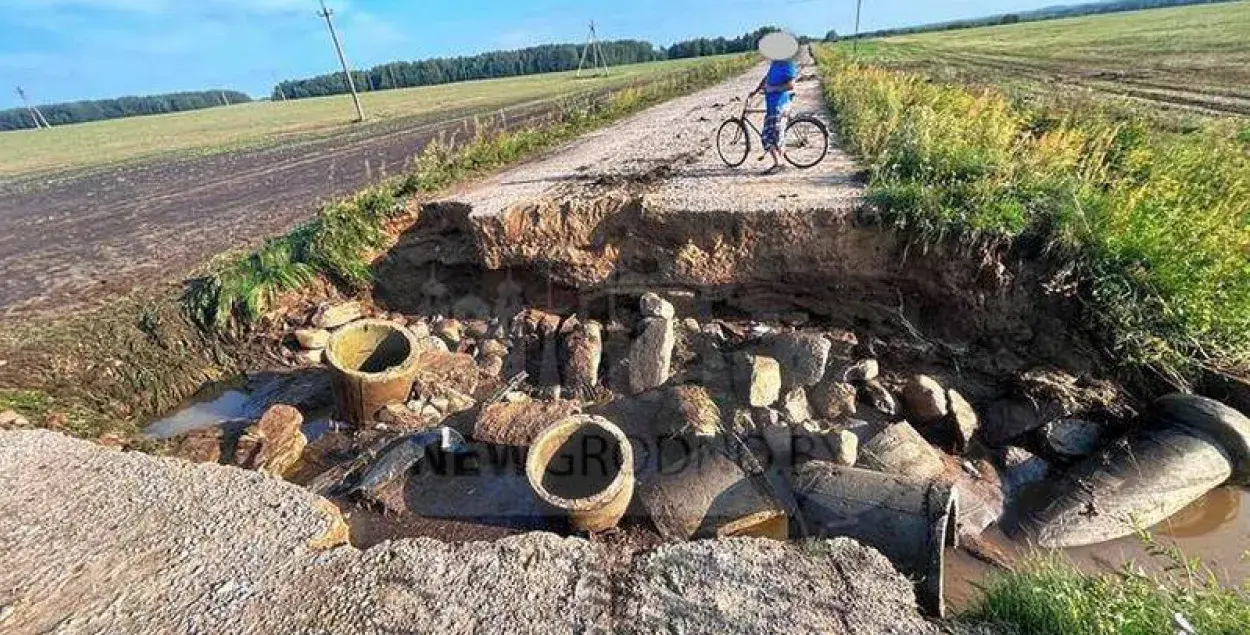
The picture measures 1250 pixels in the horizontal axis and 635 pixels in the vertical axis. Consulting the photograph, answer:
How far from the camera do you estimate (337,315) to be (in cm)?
708

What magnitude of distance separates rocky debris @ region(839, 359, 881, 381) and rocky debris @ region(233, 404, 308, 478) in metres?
4.84

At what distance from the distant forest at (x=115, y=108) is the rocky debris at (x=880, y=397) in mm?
106047

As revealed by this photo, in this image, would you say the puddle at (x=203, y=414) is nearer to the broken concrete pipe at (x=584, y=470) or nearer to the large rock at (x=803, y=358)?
the broken concrete pipe at (x=584, y=470)

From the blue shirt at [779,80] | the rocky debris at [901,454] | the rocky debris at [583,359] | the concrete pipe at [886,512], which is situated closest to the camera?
the concrete pipe at [886,512]

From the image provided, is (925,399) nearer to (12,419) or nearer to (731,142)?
(731,142)

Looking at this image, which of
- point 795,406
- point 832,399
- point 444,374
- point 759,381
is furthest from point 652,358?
point 444,374

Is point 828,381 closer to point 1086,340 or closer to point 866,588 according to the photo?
point 1086,340

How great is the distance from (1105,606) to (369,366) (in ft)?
19.6

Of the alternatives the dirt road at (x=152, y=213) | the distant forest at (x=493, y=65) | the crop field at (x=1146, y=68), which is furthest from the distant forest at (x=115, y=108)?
the crop field at (x=1146, y=68)

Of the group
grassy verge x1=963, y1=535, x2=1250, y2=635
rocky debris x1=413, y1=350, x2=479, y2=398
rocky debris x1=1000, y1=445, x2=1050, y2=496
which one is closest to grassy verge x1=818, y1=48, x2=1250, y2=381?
rocky debris x1=1000, y1=445, x2=1050, y2=496

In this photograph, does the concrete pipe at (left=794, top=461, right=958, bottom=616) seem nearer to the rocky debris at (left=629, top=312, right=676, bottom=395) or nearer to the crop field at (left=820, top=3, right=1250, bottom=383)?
the rocky debris at (left=629, top=312, right=676, bottom=395)

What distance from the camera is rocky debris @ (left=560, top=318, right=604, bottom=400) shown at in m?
6.15

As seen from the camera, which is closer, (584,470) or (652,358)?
(584,470)

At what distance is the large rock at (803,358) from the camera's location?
5.57 metres
